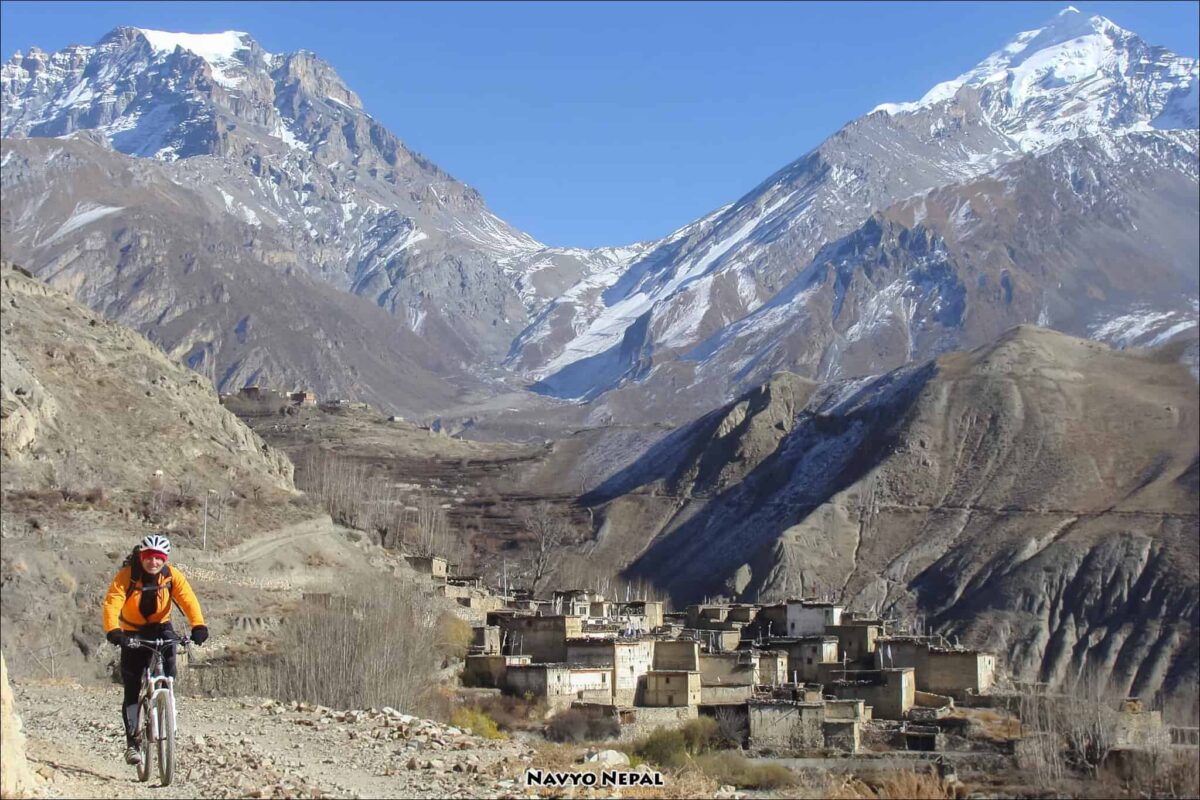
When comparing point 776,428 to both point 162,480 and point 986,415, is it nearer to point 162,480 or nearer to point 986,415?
point 986,415

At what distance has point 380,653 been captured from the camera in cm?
4869

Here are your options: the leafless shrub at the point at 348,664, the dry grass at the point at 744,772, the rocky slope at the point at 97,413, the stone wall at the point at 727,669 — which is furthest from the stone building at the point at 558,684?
the rocky slope at the point at 97,413

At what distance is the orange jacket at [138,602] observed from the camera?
18.4 m

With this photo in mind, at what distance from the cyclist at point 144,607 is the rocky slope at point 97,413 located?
2542 inches

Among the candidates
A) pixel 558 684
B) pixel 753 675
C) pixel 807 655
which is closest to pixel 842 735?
pixel 753 675

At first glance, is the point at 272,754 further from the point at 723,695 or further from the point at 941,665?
the point at 941,665

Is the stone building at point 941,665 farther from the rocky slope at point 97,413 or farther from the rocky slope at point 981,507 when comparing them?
the rocky slope at point 981,507

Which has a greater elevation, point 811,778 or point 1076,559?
point 1076,559

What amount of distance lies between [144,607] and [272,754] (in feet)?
19.8

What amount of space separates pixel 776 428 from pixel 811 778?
479 feet

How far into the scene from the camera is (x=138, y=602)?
61.5 feet

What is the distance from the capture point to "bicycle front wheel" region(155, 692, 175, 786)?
61.7 feet

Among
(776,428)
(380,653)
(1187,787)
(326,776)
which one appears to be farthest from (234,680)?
(776,428)

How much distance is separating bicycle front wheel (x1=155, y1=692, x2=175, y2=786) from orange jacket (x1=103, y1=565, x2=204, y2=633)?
815mm
